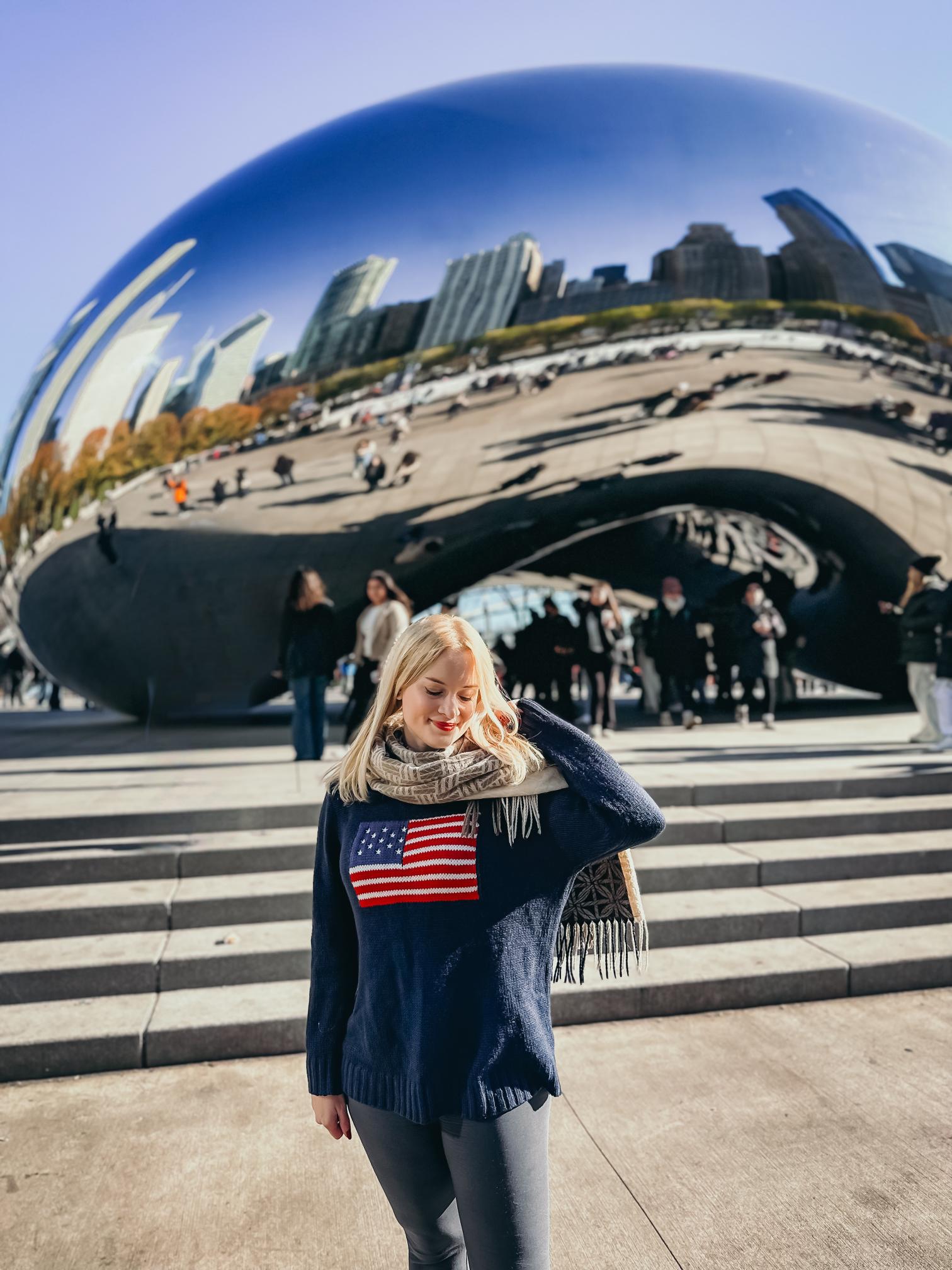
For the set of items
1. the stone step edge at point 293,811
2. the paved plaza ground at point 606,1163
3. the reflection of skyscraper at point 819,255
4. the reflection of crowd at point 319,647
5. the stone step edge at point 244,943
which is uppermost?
the reflection of skyscraper at point 819,255

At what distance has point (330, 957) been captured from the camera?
1.79 metres

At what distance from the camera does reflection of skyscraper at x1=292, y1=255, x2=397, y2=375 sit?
8641 millimetres

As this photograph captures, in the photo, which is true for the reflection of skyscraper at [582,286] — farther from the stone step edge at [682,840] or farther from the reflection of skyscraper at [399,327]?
the stone step edge at [682,840]

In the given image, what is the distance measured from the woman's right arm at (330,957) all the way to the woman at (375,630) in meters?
5.43

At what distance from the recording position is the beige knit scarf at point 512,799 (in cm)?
166

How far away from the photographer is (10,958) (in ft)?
13.4

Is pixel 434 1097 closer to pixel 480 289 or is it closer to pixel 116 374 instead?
pixel 480 289

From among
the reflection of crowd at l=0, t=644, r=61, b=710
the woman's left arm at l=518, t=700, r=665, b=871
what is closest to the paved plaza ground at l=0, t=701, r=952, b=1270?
the woman's left arm at l=518, t=700, r=665, b=871

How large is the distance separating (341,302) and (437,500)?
1.98 m

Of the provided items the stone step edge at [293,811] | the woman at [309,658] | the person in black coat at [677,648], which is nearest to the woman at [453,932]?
the stone step edge at [293,811]

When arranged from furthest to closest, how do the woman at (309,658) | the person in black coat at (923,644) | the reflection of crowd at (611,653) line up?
the reflection of crowd at (611,653), the person in black coat at (923,644), the woman at (309,658)

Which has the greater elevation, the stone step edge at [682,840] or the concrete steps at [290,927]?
the stone step edge at [682,840]

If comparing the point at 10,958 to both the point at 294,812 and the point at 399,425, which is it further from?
the point at 399,425

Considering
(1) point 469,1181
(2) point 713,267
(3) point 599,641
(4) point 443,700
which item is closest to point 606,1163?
(1) point 469,1181
